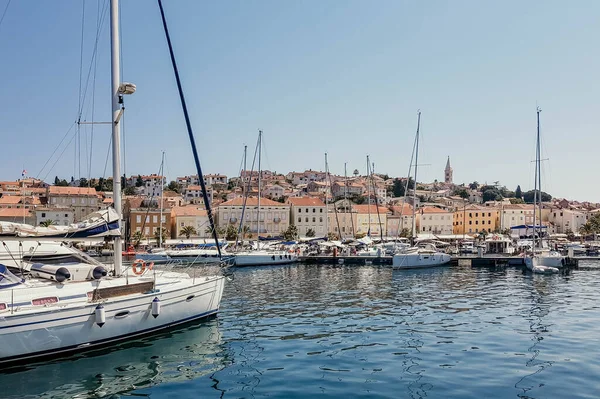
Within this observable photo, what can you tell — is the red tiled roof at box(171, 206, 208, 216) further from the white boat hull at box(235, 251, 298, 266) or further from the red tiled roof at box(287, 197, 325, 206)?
the white boat hull at box(235, 251, 298, 266)

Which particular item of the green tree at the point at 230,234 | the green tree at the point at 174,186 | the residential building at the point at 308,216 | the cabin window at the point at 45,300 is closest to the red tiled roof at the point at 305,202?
the residential building at the point at 308,216

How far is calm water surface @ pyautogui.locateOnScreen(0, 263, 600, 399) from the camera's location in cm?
1144

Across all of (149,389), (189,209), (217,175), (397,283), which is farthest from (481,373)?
(217,175)

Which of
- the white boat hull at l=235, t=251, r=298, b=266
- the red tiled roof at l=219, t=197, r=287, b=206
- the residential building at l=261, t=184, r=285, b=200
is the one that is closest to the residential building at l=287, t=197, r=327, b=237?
the red tiled roof at l=219, t=197, r=287, b=206

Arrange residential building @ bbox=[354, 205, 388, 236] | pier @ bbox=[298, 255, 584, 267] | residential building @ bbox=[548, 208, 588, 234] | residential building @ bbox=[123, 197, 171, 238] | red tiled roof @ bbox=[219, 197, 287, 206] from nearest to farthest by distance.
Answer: pier @ bbox=[298, 255, 584, 267] → residential building @ bbox=[123, 197, 171, 238] → red tiled roof @ bbox=[219, 197, 287, 206] → residential building @ bbox=[354, 205, 388, 236] → residential building @ bbox=[548, 208, 588, 234]

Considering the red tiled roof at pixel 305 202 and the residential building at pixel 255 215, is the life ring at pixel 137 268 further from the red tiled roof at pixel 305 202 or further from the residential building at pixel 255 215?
the red tiled roof at pixel 305 202

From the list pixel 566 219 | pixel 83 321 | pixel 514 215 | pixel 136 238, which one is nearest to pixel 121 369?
pixel 83 321

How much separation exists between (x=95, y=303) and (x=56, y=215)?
77.9 m

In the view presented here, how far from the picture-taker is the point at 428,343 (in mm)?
15742

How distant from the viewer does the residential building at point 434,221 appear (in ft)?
351

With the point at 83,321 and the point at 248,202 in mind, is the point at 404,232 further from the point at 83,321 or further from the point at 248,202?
the point at 83,321

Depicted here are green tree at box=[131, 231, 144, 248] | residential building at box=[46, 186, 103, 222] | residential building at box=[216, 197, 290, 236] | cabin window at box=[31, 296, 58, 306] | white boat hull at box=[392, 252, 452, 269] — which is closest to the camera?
cabin window at box=[31, 296, 58, 306]

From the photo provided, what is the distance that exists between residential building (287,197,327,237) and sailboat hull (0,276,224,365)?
77503mm

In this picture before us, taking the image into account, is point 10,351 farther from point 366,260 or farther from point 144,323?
point 366,260
